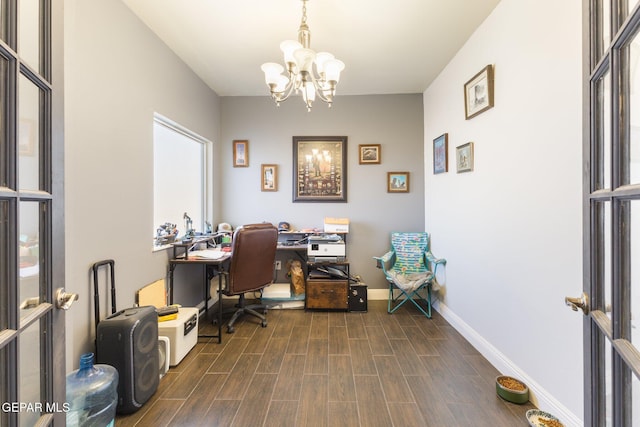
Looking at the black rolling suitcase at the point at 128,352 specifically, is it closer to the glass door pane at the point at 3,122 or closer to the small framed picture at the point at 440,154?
the glass door pane at the point at 3,122

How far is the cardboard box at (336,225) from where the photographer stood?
3418mm

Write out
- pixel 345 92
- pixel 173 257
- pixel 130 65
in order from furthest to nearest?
pixel 345 92, pixel 173 257, pixel 130 65

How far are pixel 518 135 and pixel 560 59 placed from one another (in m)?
0.46

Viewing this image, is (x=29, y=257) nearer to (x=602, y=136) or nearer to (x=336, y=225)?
(x=602, y=136)

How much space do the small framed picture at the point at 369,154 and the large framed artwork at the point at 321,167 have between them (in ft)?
0.74

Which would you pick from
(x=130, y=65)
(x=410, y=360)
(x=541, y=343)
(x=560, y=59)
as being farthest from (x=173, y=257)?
(x=560, y=59)

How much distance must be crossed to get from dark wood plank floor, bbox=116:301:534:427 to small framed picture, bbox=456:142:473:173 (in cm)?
156

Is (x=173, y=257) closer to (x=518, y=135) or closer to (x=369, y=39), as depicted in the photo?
(x=369, y=39)

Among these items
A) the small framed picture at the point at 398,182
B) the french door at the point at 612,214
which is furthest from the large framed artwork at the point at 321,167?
the french door at the point at 612,214

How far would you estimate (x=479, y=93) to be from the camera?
7.20 ft

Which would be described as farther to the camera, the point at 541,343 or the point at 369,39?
the point at 369,39

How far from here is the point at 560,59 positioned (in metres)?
1.44

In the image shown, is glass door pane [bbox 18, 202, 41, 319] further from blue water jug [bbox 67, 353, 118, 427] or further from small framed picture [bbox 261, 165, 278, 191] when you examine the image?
small framed picture [bbox 261, 165, 278, 191]

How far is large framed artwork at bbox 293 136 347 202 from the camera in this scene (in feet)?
11.7
